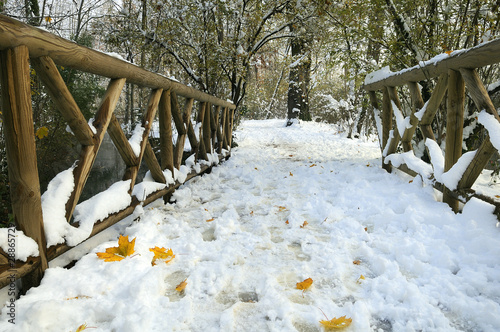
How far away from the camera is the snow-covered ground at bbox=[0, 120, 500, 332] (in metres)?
1.36

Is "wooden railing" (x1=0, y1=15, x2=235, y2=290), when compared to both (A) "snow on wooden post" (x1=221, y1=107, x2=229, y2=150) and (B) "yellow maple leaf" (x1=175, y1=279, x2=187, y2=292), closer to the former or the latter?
(B) "yellow maple leaf" (x1=175, y1=279, x2=187, y2=292)

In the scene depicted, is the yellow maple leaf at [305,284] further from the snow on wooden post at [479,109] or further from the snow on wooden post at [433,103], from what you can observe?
the snow on wooden post at [433,103]

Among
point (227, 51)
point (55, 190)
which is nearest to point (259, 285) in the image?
point (55, 190)

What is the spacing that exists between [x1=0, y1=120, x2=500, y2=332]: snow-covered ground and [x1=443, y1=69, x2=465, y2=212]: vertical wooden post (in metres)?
0.34

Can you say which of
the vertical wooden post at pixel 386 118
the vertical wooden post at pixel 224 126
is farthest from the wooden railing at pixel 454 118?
the vertical wooden post at pixel 224 126

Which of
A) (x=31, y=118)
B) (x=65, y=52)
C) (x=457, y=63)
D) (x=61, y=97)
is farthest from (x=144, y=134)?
(x=457, y=63)

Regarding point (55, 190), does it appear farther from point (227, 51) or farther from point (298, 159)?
point (227, 51)

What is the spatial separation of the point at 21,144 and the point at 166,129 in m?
1.77

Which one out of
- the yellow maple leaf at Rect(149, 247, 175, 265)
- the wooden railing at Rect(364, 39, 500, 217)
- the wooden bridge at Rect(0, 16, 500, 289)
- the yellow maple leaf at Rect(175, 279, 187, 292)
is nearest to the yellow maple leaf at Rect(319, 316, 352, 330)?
the yellow maple leaf at Rect(175, 279, 187, 292)

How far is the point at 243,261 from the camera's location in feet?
6.29

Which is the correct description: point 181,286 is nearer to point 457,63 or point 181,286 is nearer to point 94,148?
point 94,148

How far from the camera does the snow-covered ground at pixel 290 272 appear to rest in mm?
1358

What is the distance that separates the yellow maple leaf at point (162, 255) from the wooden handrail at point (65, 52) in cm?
120

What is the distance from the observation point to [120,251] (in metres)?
1.89
